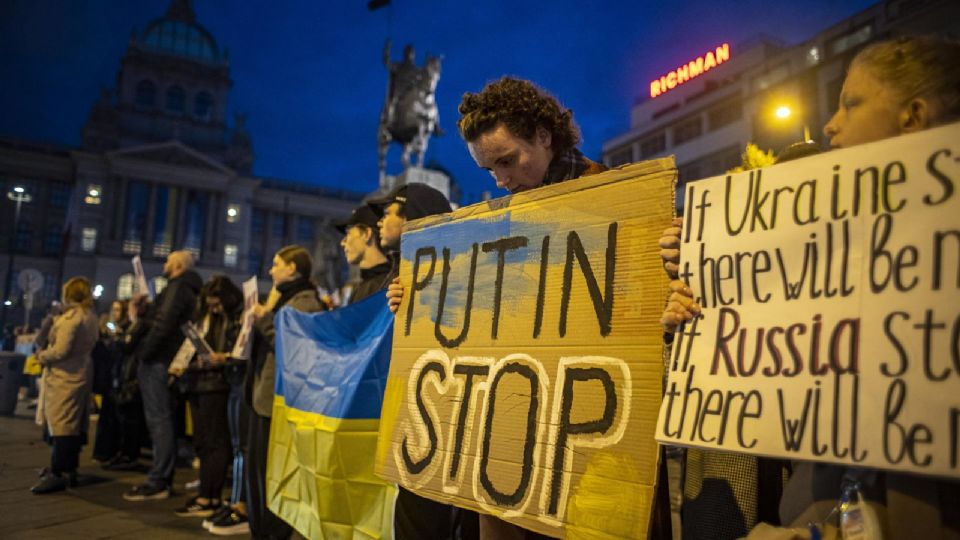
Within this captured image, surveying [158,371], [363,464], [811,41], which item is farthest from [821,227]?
[811,41]

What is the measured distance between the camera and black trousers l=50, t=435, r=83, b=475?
5.04 metres

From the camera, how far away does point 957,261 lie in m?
1.06

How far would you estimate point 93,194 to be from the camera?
5144cm

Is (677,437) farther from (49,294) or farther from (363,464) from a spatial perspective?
(49,294)

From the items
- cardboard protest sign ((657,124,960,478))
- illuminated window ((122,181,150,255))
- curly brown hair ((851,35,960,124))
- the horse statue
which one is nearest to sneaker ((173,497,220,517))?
cardboard protest sign ((657,124,960,478))

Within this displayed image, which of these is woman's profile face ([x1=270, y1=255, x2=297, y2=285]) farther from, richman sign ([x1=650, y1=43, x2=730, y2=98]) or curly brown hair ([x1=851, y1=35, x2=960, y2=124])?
richman sign ([x1=650, y1=43, x2=730, y2=98])

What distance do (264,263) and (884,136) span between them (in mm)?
62397

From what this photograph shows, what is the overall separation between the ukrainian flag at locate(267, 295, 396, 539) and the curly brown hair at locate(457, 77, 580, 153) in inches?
39.9

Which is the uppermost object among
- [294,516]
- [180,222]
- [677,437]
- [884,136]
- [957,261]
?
[180,222]

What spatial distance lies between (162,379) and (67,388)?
900mm

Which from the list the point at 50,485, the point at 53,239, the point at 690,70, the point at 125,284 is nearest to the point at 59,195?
the point at 53,239

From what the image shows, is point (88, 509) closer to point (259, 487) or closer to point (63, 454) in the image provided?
point (63, 454)

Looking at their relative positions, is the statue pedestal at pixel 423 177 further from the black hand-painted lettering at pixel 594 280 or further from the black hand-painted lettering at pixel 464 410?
the black hand-painted lettering at pixel 594 280

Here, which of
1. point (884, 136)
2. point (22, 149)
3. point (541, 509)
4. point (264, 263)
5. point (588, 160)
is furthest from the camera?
point (264, 263)
